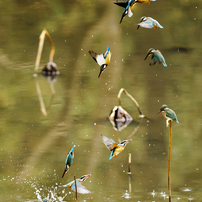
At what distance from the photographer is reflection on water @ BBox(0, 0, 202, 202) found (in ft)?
3.75

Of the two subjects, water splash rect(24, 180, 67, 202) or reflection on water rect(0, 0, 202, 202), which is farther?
reflection on water rect(0, 0, 202, 202)

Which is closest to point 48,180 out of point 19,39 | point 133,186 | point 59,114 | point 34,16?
point 133,186

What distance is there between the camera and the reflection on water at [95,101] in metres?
1.14

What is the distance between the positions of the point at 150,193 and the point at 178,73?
146 cm

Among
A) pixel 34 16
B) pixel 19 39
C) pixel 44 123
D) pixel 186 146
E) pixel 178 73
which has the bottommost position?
pixel 186 146

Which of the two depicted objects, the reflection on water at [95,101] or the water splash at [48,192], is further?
the reflection on water at [95,101]

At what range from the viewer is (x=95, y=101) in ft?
6.39

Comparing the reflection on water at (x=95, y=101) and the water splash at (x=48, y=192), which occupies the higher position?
the reflection on water at (x=95, y=101)

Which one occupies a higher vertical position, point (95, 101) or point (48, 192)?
Result: point (95, 101)

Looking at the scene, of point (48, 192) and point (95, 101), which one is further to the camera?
point (95, 101)

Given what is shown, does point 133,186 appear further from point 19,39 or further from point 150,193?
point 19,39

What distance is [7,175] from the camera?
1.20 m

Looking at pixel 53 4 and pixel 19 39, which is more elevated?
pixel 53 4

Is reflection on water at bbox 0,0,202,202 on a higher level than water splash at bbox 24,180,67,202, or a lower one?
higher
